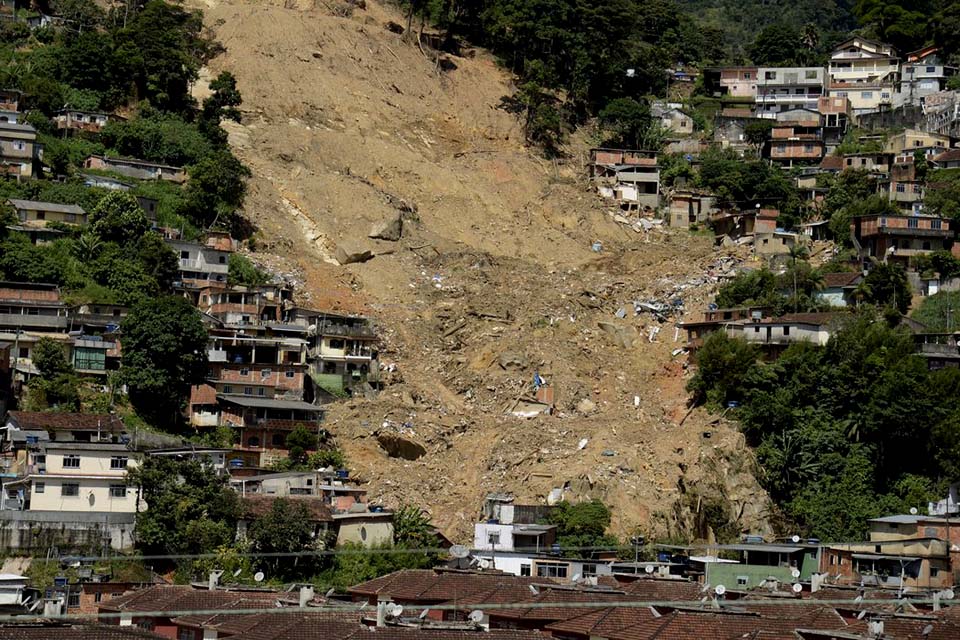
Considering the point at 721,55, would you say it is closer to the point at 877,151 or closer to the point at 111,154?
the point at 877,151

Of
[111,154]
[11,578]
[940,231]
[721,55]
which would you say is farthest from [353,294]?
[721,55]

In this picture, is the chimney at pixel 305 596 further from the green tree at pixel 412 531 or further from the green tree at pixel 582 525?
the green tree at pixel 582 525

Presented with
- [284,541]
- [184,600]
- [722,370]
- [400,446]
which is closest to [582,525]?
[400,446]

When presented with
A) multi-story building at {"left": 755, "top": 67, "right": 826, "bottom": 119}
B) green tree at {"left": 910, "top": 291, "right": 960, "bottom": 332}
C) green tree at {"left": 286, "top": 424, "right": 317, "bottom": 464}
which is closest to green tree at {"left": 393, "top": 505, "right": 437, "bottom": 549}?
green tree at {"left": 286, "top": 424, "right": 317, "bottom": 464}

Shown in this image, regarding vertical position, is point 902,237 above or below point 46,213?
above

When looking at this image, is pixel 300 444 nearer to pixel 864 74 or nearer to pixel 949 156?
pixel 949 156

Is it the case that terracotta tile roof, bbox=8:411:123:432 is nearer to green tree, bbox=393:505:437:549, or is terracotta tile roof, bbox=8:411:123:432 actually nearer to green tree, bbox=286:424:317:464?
green tree, bbox=286:424:317:464
